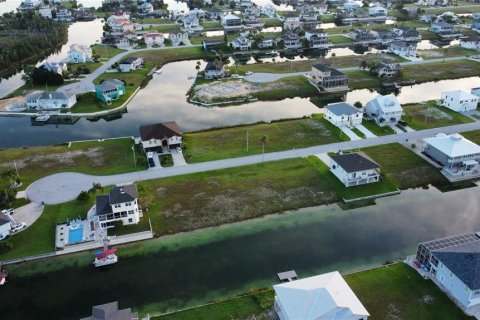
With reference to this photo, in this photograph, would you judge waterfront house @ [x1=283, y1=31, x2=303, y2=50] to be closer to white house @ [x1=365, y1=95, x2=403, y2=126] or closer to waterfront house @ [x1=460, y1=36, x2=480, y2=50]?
waterfront house @ [x1=460, y1=36, x2=480, y2=50]

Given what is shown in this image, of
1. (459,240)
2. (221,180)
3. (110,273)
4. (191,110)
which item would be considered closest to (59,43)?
(191,110)

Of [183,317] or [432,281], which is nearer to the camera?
[183,317]

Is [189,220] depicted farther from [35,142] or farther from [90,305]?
[35,142]

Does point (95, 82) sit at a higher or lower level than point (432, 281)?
higher

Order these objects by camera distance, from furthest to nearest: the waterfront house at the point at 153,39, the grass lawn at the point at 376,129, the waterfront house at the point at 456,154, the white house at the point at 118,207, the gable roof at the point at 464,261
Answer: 1. the waterfront house at the point at 153,39
2. the grass lawn at the point at 376,129
3. the waterfront house at the point at 456,154
4. the white house at the point at 118,207
5. the gable roof at the point at 464,261

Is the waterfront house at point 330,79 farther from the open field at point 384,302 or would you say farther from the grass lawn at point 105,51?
the grass lawn at point 105,51

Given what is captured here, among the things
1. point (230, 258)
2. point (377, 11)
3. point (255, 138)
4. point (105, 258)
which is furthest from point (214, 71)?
point (377, 11)

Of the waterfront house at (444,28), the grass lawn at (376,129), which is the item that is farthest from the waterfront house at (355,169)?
the waterfront house at (444,28)
